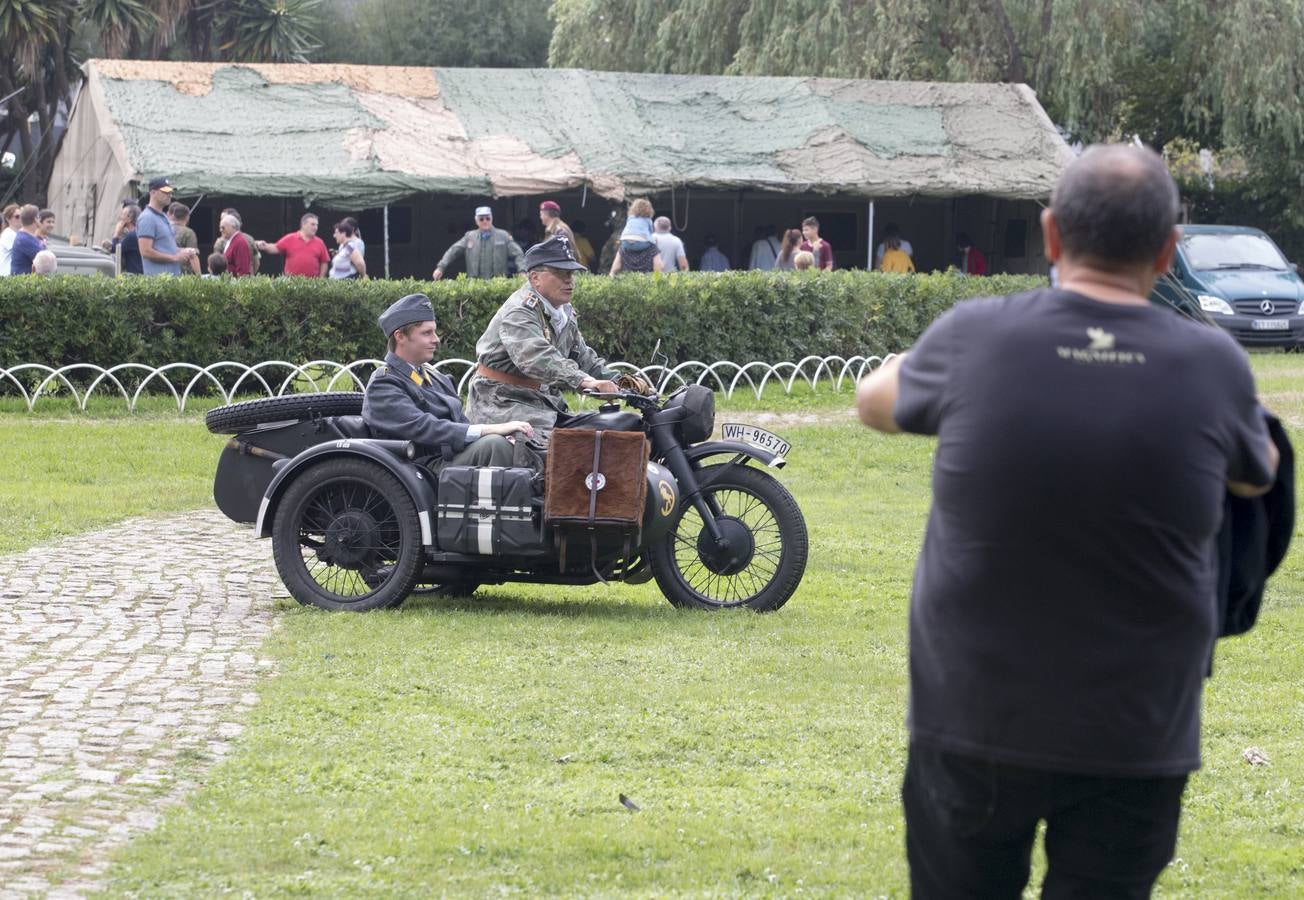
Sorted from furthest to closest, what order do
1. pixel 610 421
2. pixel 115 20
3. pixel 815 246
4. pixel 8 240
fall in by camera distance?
pixel 115 20
pixel 815 246
pixel 8 240
pixel 610 421

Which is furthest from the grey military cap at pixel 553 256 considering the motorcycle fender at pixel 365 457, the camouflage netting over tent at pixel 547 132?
the camouflage netting over tent at pixel 547 132

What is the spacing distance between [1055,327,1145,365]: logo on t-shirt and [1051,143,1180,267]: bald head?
0.52 ft

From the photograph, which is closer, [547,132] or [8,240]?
[8,240]

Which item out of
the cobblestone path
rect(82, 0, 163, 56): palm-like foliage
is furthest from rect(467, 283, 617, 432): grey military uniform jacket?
rect(82, 0, 163, 56): palm-like foliage

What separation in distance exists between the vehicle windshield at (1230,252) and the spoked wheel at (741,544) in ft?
66.3

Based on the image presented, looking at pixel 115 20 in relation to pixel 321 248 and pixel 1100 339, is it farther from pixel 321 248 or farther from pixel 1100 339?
pixel 1100 339

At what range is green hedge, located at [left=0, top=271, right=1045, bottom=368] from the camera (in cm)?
1666

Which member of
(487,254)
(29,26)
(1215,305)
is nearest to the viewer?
(487,254)

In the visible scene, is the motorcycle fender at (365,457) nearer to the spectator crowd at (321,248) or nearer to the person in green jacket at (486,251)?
the spectator crowd at (321,248)

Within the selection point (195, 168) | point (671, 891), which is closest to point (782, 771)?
point (671, 891)

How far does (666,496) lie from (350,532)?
1466mm

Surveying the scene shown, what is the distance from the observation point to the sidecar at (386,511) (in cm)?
857

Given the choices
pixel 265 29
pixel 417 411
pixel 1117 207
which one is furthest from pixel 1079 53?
pixel 1117 207

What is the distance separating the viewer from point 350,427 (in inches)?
353
